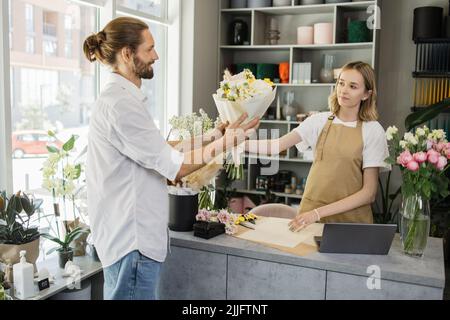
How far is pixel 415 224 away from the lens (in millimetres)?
1930

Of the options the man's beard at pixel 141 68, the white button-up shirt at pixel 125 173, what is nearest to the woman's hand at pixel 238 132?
the white button-up shirt at pixel 125 173

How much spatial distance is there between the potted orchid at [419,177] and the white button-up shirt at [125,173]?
2.88 ft

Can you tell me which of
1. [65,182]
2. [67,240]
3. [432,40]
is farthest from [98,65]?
[432,40]

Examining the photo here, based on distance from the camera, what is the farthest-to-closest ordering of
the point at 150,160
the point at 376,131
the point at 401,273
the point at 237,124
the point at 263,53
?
the point at 263,53
the point at 376,131
the point at 237,124
the point at 401,273
the point at 150,160

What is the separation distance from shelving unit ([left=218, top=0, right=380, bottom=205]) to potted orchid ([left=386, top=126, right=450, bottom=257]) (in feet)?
8.49

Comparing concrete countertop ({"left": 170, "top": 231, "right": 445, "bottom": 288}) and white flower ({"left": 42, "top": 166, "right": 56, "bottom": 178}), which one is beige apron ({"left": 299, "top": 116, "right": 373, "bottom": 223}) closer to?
concrete countertop ({"left": 170, "top": 231, "right": 445, "bottom": 288})

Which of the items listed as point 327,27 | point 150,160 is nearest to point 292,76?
point 327,27

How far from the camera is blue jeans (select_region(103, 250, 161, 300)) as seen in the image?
171 centimetres


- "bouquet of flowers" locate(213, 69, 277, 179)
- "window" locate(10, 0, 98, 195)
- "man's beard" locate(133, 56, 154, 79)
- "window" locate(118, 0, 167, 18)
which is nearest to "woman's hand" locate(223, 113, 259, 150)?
"bouquet of flowers" locate(213, 69, 277, 179)

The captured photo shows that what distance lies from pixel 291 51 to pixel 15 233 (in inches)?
124

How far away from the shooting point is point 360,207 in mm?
2393

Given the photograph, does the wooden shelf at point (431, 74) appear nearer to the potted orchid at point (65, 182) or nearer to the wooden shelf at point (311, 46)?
the wooden shelf at point (311, 46)
